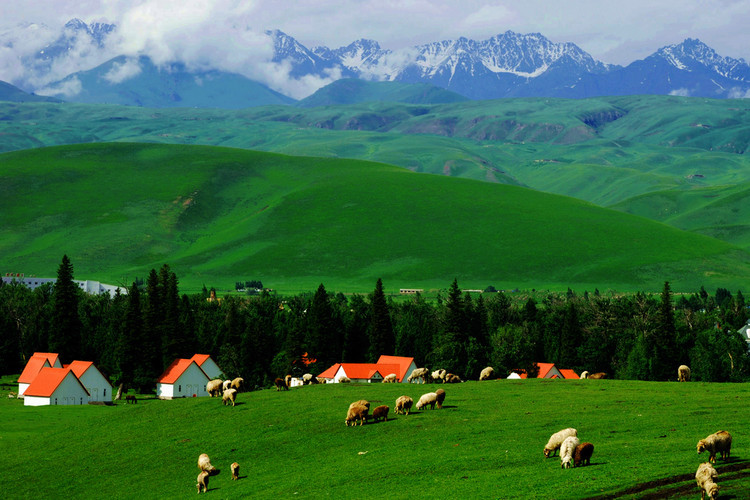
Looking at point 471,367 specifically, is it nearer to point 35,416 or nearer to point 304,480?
point 35,416

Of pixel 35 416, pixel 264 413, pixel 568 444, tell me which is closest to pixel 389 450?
pixel 568 444

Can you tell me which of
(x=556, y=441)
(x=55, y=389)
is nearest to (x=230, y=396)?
(x=556, y=441)

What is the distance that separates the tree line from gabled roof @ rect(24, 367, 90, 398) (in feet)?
45.4

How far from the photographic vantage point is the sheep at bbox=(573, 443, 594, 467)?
3847 cm

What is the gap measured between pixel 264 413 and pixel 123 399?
53.3m

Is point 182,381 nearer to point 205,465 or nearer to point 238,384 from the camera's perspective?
point 238,384

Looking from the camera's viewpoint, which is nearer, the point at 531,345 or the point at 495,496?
the point at 495,496

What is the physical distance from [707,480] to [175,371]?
85.0 meters

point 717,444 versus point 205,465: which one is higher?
point 717,444

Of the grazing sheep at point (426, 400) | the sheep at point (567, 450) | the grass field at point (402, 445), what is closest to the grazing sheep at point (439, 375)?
the grass field at point (402, 445)

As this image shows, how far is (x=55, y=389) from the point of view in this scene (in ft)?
316

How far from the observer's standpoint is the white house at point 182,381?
349 feet

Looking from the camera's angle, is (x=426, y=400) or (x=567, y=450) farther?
(x=426, y=400)

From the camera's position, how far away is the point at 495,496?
34.8m
